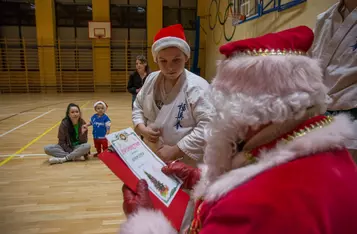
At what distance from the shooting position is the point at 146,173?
137 cm

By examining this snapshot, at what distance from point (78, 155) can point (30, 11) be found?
1113 centimetres

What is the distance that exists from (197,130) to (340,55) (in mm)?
783

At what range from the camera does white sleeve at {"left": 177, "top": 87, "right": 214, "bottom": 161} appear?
157 centimetres

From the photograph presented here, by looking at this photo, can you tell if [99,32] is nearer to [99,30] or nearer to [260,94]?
[99,30]

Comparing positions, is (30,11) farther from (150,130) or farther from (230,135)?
(230,135)

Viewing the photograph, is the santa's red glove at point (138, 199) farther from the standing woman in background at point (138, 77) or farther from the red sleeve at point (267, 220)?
the standing woman in background at point (138, 77)

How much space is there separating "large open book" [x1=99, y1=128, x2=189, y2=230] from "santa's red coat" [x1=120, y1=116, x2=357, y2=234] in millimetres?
511

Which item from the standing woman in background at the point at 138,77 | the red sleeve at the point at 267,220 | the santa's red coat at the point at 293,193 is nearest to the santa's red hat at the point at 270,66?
the santa's red coat at the point at 293,193

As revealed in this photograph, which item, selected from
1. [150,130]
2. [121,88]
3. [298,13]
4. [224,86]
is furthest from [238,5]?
[224,86]

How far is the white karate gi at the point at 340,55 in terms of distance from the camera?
1286mm

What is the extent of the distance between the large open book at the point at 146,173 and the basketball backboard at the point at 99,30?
12257 millimetres

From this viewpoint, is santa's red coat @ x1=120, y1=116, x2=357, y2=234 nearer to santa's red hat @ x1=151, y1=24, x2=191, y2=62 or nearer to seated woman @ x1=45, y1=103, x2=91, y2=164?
santa's red hat @ x1=151, y1=24, x2=191, y2=62

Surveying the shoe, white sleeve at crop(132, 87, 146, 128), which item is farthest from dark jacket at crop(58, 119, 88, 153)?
white sleeve at crop(132, 87, 146, 128)

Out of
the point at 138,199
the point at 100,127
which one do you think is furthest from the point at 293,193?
the point at 100,127
